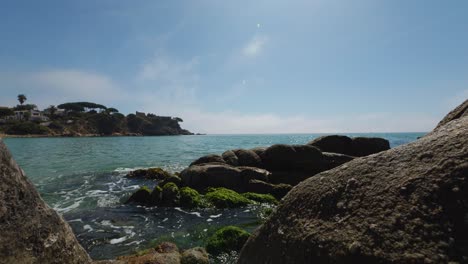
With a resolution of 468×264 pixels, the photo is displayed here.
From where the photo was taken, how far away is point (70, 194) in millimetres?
17047

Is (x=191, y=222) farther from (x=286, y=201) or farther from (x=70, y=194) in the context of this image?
(x=70, y=194)

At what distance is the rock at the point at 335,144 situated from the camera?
81.1 ft

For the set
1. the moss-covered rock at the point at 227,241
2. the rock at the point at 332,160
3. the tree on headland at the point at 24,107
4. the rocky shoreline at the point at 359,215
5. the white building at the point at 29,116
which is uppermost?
the tree on headland at the point at 24,107

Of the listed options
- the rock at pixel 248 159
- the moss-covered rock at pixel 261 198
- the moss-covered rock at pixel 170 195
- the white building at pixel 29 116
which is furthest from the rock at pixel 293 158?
the white building at pixel 29 116

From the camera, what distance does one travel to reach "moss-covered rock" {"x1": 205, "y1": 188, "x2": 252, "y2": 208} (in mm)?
14263

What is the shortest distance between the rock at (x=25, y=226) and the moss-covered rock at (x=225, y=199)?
1023 cm

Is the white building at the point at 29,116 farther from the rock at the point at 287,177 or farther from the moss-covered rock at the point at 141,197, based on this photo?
the rock at the point at 287,177

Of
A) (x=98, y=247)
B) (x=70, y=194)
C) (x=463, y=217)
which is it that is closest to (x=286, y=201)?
(x=463, y=217)

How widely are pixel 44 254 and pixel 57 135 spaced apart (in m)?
148

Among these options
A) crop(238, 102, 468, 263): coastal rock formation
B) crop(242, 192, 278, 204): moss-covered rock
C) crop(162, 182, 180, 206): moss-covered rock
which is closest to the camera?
crop(238, 102, 468, 263): coastal rock formation

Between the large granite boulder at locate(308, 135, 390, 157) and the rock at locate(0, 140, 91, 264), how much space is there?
22.9 m

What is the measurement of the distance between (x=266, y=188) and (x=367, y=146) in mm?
13732

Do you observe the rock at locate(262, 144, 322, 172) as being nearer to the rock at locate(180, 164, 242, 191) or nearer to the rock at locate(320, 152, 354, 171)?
the rock at locate(320, 152, 354, 171)

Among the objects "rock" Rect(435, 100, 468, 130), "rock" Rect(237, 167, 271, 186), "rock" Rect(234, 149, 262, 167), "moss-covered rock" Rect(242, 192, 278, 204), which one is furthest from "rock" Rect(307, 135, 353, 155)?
"rock" Rect(435, 100, 468, 130)
